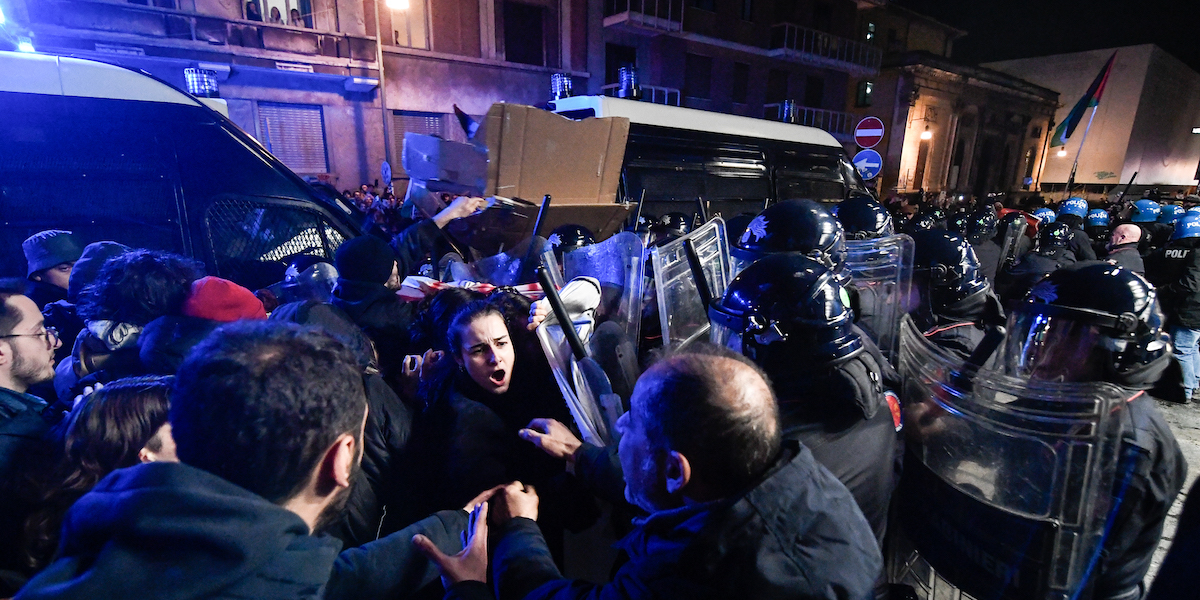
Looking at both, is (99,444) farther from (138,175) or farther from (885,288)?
(885,288)

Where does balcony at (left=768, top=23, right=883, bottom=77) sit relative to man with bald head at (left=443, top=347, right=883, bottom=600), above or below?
above

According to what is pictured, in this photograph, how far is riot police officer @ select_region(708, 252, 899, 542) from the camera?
1.61m

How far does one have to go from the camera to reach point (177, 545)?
830 millimetres

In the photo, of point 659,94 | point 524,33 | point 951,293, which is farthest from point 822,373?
point 659,94

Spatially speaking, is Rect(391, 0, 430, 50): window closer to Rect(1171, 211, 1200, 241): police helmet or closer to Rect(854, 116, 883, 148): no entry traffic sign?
Rect(854, 116, 883, 148): no entry traffic sign

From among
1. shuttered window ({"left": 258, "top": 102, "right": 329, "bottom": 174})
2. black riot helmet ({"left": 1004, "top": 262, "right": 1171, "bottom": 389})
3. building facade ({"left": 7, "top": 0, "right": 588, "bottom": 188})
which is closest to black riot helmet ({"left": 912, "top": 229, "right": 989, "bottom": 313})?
black riot helmet ({"left": 1004, "top": 262, "right": 1171, "bottom": 389})

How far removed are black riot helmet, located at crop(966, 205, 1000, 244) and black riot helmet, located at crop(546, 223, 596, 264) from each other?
15.4 ft

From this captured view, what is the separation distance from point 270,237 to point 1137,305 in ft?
14.8

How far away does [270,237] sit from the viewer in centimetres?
372

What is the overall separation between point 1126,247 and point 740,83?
57.2 feet

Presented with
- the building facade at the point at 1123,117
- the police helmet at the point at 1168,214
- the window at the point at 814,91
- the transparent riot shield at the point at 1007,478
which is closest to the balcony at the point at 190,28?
the transparent riot shield at the point at 1007,478

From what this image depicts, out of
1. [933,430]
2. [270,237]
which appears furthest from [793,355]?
[270,237]

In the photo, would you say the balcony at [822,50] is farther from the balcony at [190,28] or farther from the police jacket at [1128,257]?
the police jacket at [1128,257]

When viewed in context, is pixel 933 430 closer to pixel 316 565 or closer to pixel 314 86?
pixel 316 565
